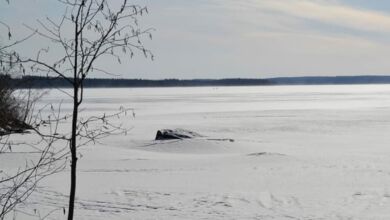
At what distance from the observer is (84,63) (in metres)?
2.58

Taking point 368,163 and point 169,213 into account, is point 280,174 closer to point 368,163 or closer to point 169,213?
point 368,163

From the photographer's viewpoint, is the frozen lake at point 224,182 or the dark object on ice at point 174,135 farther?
the dark object on ice at point 174,135

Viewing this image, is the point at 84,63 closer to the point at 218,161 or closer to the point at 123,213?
the point at 123,213

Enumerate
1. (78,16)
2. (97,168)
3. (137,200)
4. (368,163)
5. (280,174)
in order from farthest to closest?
(368,163) < (97,168) < (280,174) < (137,200) < (78,16)

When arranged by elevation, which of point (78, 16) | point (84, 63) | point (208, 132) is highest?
point (78, 16)

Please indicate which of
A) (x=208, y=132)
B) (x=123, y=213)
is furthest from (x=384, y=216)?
(x=208, y=132)

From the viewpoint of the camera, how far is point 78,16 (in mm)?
2566

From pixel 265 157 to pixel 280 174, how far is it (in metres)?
2.27

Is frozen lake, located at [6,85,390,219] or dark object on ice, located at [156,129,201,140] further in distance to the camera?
dark object on ice, located at [156,129,201,140]

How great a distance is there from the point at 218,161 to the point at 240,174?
2123 mm

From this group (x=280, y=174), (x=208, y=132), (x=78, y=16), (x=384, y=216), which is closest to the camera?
(x=78, y=16)

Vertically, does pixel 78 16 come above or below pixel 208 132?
above

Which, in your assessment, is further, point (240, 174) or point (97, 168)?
point (97, 168)

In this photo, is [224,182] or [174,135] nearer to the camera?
[224,182]
